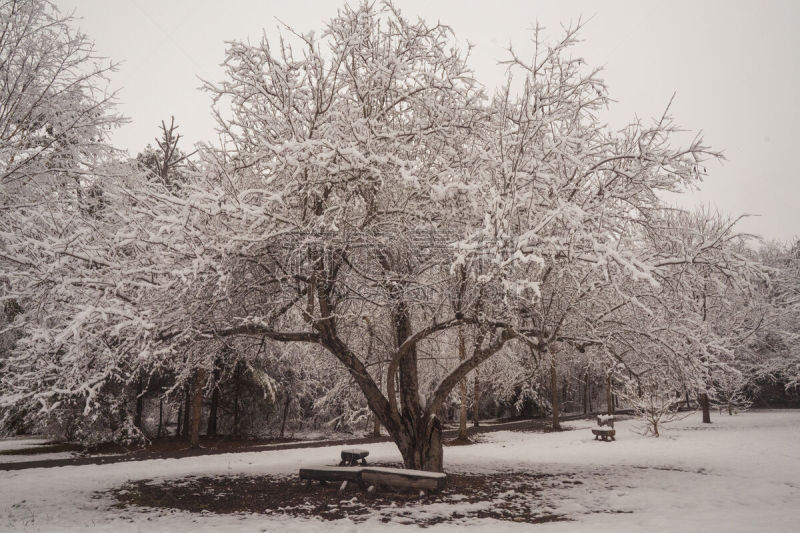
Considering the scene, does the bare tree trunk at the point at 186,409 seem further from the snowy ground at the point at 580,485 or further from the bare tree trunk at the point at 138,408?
the snowy ground at the point at 580,485

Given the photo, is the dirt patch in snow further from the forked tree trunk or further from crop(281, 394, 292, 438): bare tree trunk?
crop(281, 394, 292, 438): bare tree trunk

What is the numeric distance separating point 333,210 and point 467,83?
356cm

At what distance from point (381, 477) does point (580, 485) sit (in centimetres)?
409

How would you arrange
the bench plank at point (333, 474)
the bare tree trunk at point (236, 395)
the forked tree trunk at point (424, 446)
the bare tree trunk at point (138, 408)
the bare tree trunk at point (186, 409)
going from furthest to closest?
1. the bare tree trunk at point (186, 409)
2. the bare tree trunk at point (236, 395)
3. the bare tree trunk at point (138, 408)
4. the forked tree trunk at point (424, 446)
5. the bench plank at point (333, 474)

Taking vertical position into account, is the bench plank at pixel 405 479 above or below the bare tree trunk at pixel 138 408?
below

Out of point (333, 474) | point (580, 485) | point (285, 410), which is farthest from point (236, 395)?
point (580, 485)

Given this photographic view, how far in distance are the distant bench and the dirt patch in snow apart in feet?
0.57

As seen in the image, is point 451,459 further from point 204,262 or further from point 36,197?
point 36,197

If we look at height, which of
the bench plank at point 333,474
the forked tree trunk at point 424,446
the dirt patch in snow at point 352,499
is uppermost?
the forked tree trunk at point 424,446

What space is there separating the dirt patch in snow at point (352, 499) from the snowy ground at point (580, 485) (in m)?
0.28

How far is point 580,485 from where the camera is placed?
10062 mm

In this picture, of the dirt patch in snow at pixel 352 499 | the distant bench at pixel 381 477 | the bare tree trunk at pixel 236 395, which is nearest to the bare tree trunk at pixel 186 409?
the bare tree trunk at pixel 236 395

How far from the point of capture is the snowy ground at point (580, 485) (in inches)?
280

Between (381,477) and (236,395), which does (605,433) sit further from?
(236,395)
